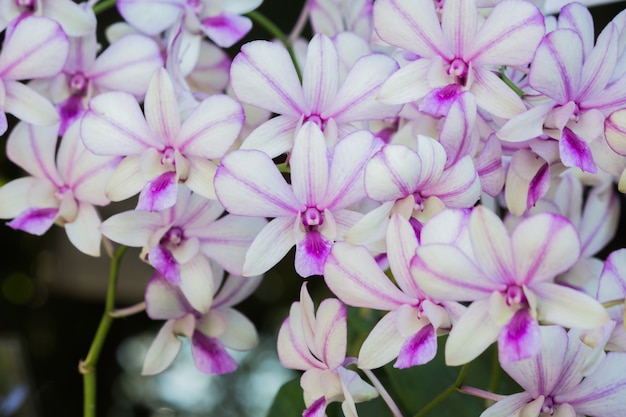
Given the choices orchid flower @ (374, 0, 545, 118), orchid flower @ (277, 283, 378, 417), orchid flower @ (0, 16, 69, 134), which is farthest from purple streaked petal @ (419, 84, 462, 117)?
orchid flower @ (0, 16, 69, 134)

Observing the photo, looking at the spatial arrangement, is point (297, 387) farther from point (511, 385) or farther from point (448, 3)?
point (448, 3)

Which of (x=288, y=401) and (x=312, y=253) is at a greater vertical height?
(x=312, y=253)

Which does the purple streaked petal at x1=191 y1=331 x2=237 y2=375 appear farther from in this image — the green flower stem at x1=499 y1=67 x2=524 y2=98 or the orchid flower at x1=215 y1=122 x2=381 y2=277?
the green flower stem at x1=499 y1=67 x2=524 y2=98

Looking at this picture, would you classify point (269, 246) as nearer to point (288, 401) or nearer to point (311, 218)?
point (311, 218)

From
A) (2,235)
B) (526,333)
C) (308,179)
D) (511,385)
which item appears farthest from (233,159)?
(2,235)

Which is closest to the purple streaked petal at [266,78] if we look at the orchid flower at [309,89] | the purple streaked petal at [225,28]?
the orchid flower at [309,89]

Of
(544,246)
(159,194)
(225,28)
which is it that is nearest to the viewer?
(544,246)

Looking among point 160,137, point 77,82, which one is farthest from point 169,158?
point 77,82
